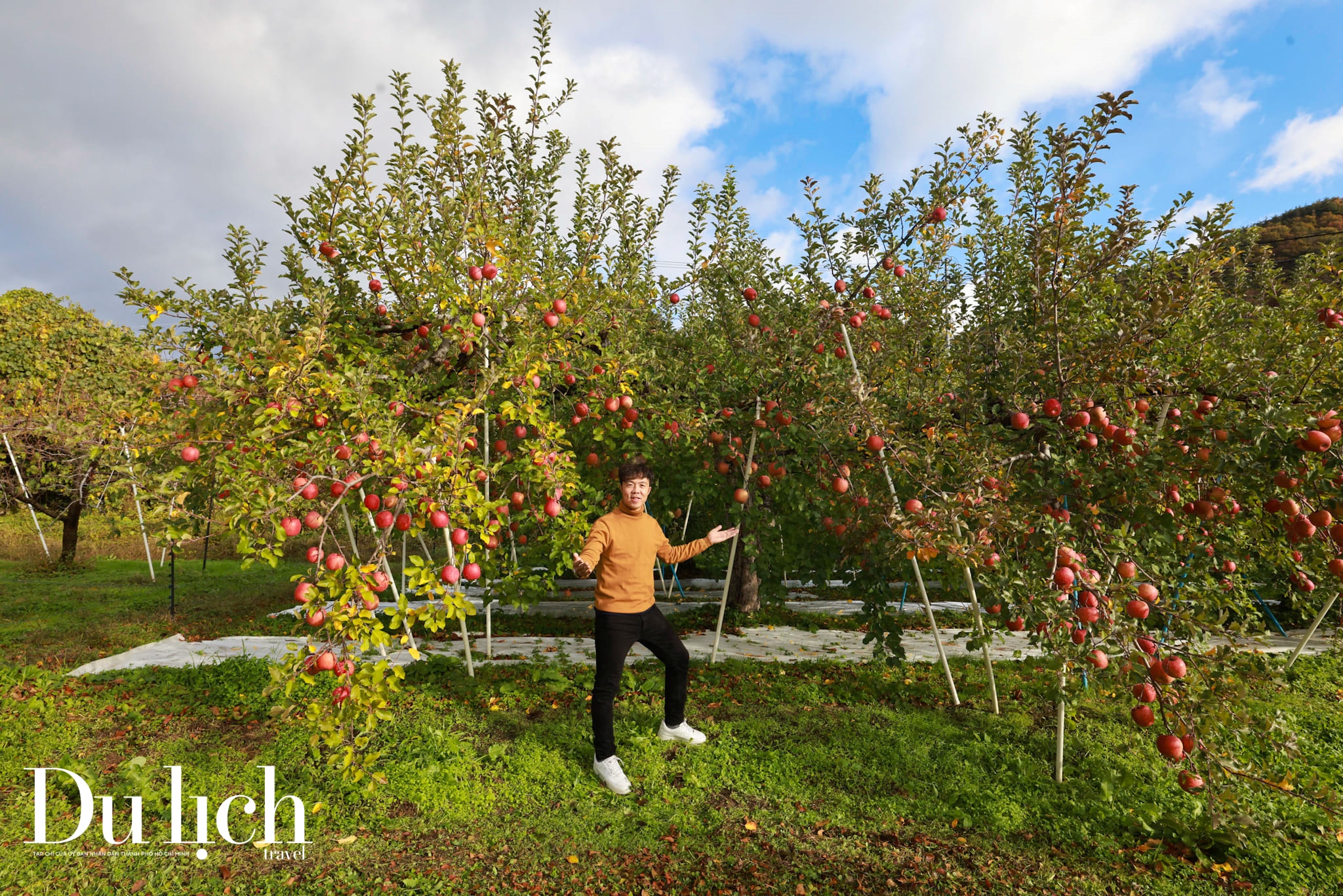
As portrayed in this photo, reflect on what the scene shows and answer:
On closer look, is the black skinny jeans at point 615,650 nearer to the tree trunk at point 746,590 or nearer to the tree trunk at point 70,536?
the tree trunk at point 746,590

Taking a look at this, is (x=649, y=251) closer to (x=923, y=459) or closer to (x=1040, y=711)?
(x=923, y=459)

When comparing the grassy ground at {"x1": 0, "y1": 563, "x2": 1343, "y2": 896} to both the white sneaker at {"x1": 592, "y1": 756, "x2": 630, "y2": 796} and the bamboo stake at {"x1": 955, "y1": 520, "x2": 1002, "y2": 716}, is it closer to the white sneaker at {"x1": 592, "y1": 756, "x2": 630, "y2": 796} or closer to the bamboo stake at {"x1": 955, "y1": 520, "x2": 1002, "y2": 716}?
the white sneaker at {"x1": 592, "y1": 756, "x2": 630, "y2": 796}

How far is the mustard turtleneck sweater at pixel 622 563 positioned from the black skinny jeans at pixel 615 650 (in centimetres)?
7

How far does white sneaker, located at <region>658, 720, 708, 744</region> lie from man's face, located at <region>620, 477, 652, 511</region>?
1517 millimetres

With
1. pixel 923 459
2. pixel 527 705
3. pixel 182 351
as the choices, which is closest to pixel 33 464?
pixel 182 351

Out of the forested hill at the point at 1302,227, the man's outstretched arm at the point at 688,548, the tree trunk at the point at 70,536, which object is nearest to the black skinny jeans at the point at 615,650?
the man's outstretched arm at the point at 688,548

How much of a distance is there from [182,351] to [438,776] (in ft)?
9.32

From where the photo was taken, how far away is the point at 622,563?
3.61 m

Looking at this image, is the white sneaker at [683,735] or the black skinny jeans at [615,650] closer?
A: the black skinny jeans at [615,650]

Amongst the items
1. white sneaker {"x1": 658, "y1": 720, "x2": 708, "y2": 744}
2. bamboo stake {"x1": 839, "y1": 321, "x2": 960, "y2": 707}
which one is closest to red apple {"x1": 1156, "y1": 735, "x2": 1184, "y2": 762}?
bamboo stake {"x1": 839, "y1": 321, "x2": 960, "y2": 707}

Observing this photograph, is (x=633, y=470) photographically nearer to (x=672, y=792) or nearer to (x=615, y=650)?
(x=615, y=650)

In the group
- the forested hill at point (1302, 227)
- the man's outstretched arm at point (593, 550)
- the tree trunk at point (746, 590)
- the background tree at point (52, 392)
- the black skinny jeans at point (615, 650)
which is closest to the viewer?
the man's outstretched arm at point (593, 550)

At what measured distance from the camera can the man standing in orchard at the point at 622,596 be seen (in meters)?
3.59

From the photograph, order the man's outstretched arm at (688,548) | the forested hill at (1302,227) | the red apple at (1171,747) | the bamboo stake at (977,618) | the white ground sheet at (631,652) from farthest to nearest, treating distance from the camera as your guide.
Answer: the forested hill at (1302,227)
the white ground sheet at (631,652)
the man's outstretched arm at (688,548)
the bamboo stake at (977,618)
the red apple at (1171,747)
